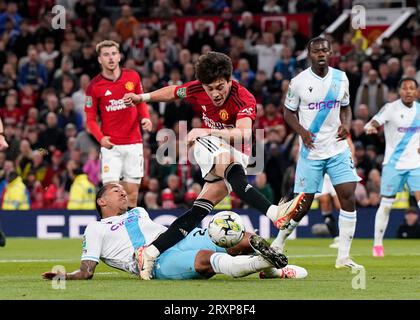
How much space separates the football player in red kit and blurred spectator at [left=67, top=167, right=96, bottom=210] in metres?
5.53

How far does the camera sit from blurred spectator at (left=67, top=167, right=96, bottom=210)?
866 inches

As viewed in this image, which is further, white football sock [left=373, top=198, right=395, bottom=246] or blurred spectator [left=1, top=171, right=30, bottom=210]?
blurred spectator [left=1, top=171, right=30, bottom=210]

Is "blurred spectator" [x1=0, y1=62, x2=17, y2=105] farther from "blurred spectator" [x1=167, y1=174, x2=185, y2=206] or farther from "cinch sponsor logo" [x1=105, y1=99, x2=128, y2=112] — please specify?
"cinch sponsor logo" [x1=105, y1=99, x2=128, y2=112]

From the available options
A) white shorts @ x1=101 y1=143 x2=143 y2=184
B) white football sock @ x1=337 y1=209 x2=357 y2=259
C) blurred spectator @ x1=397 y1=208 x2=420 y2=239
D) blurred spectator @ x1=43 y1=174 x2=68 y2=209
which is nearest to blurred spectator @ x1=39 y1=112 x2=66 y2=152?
blurred spectator @ x1=43 y1=174 x2=68 y2=209

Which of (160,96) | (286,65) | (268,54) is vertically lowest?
(160,96)

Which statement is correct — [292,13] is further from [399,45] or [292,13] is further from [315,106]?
[315,106]

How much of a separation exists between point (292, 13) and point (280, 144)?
5.61m

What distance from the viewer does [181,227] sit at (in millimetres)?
10844

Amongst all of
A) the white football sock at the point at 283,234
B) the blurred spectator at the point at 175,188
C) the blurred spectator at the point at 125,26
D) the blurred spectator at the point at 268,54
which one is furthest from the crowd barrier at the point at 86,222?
the white football sock at the point at 283,234

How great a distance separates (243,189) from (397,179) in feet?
18.3

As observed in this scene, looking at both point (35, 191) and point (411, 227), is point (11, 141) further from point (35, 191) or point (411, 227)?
point (411, 227)

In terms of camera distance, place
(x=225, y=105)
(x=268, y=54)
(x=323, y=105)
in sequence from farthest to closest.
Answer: (x=268, y=54) < (x=323, y=105) < (x=225, y=105)

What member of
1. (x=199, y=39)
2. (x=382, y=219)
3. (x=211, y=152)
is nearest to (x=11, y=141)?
(x=199, y=39)

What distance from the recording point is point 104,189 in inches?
438
